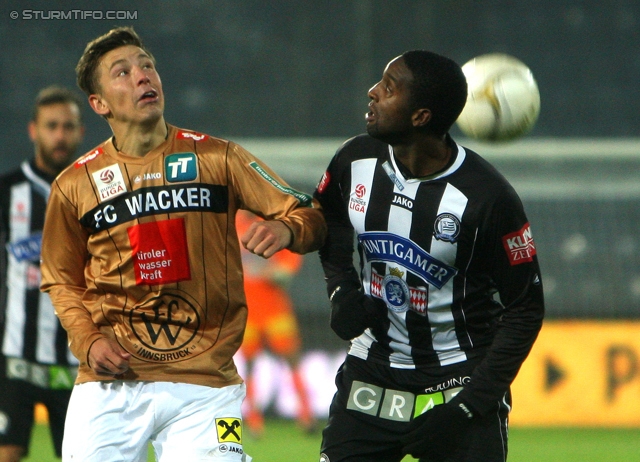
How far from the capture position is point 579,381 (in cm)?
936

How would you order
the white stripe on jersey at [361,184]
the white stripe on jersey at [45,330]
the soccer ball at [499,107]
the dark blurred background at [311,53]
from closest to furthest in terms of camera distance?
the white stripe on jersey at [361,184], the soccer ball at [499,107], the white stripe on jersey at [45,330], the dark blurred background at [311,53]

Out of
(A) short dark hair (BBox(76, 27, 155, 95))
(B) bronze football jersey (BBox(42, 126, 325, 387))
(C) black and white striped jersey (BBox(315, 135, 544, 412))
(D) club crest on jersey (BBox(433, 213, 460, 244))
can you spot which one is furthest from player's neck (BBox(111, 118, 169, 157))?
(D) club crest on jersey (BBox(433, 213, 460, 244))

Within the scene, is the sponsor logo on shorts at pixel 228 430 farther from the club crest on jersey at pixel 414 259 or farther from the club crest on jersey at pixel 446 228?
the club crest on jersey at pixel 446 228

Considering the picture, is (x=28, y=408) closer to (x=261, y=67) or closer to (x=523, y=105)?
(x=523, y=105)

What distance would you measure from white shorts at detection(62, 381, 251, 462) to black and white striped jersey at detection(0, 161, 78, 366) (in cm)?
191

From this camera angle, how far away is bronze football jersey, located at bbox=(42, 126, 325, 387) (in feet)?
11.0

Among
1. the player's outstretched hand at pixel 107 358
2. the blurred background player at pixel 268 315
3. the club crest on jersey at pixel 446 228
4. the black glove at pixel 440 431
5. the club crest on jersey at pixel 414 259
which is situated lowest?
the blurred background player at pixel 268 315

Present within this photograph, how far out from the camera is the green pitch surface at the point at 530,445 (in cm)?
773

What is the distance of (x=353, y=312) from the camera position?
136 inches

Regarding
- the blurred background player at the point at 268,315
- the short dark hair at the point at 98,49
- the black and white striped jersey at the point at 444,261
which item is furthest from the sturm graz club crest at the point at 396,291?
the blurred background player at the point at 268,315

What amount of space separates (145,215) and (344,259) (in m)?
0.75

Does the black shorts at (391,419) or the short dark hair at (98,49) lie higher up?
the short dark hair at (98,49)

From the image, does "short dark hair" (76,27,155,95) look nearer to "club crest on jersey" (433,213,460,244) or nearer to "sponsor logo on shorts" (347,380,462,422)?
"club crest on jersey" (433,213,460,244)

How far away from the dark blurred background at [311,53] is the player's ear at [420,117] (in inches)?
341
